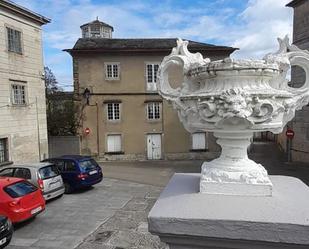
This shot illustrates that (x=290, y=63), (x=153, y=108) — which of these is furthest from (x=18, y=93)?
(x=290, y=63)

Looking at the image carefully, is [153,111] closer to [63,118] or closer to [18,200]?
[63,118]

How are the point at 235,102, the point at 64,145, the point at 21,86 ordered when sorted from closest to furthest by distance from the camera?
1. the point at 235,102
2. the point at 21,86
3. the point at 64,145

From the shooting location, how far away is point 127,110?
24.3 meters

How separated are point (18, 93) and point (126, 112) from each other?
332 inches

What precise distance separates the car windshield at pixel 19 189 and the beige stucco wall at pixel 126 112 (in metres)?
14.3

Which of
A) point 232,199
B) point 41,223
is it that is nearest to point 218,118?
point 232,199

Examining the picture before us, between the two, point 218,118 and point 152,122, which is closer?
point 218,118

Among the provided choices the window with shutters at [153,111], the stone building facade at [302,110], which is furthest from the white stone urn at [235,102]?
the window with shutters at [153,111]

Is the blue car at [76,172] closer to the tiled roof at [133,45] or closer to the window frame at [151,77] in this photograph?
the window frame at [151,77]

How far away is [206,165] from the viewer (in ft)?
9.36

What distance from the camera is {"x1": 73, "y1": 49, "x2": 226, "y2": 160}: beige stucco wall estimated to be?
24.1 meters

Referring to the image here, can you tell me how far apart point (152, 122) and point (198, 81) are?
71.1ft

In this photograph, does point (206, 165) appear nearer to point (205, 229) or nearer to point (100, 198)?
point (205, 229)

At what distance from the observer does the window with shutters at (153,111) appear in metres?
24.5
